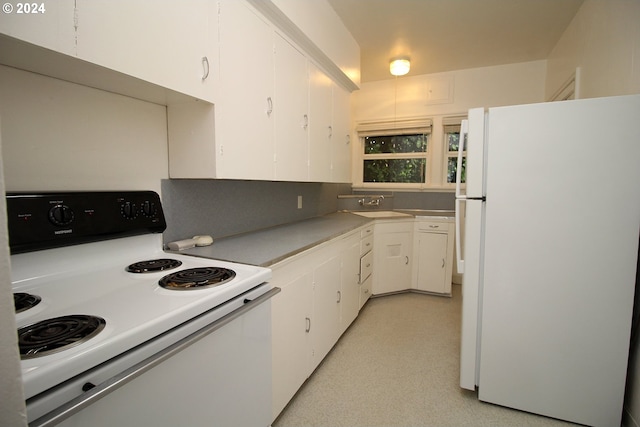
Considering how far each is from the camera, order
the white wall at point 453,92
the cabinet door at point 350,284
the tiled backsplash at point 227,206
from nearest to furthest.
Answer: the tiled backsplash at point 227,206, the cabinet door at point 350,284, the white wall at point 453,92

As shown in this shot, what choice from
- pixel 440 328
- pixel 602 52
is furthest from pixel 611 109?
pixel 440 328

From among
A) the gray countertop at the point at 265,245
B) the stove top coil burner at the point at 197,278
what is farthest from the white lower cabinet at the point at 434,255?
the stove top coil burner at the point at 197,278

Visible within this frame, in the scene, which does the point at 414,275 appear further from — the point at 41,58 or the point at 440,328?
the point at 41,58

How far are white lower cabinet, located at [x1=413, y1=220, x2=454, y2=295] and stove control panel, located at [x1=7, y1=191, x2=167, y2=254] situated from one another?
2776mm

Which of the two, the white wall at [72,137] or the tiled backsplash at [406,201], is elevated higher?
the white wall at [72,137]

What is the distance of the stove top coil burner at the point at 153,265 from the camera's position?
45.6 inches

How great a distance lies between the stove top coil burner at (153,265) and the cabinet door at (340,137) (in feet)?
5.92

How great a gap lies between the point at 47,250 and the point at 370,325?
A: 7.61 feet

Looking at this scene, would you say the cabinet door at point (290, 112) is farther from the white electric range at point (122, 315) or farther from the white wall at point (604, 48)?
the white wall at point (604, 48)

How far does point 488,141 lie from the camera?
1604mm

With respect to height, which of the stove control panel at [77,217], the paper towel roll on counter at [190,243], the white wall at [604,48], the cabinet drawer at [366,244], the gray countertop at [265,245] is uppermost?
the white wall at [604,48]

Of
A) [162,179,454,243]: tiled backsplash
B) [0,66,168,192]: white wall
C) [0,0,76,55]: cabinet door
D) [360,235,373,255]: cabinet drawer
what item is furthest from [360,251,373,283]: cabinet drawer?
[0,0,76,55]: cabinet door

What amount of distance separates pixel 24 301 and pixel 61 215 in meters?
0.32

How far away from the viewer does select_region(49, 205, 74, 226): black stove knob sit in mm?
1021
